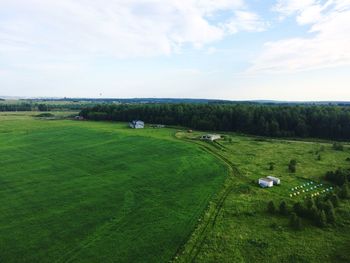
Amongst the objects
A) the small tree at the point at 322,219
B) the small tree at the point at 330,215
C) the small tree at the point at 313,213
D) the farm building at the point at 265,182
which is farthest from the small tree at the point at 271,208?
the farm building at the point at 265,182

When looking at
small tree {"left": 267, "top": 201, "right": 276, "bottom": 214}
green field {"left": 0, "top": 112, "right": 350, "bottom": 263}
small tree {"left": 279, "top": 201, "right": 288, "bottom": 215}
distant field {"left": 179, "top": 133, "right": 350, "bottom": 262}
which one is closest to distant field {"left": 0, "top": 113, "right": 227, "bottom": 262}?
green field {"left": 0, "top": 112, "right": 350, "bottom": 263}

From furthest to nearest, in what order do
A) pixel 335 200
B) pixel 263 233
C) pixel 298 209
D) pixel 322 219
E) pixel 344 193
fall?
pixel 344 193
pixel 335 200
pixel 298 209
pixel 322 219
pixel 263 233

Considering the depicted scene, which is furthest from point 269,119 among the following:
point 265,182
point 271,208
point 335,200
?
point 271,208

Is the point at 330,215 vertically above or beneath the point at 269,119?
beneath

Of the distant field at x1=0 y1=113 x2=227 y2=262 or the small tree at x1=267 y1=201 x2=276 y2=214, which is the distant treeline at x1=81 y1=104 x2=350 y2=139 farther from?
the small tree at x1=267 y1=201 x2=276 y2=214

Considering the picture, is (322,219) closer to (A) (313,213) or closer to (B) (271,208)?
(A) (313,213)
